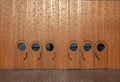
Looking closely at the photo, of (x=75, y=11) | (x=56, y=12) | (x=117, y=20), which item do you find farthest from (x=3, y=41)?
(x=117, y=20)

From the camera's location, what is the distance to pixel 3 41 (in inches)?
341

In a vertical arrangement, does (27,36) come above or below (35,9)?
below

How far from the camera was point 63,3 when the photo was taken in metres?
8.78

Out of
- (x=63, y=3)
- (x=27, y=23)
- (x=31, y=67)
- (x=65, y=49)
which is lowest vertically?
(x=31, y=67)

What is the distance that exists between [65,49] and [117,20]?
6.61ft

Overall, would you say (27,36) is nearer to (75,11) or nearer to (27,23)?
(27,23)

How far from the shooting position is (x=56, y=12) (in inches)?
344

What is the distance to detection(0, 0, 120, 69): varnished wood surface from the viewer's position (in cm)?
868

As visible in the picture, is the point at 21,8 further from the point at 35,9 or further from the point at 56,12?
the point at 56,12

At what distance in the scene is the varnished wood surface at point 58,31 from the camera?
8680mm

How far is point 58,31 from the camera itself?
8719mm

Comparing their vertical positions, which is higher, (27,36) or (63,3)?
(63,3)

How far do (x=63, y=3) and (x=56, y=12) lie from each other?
0.39 metres

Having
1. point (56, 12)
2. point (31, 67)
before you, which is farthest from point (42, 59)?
point (56, 12)
